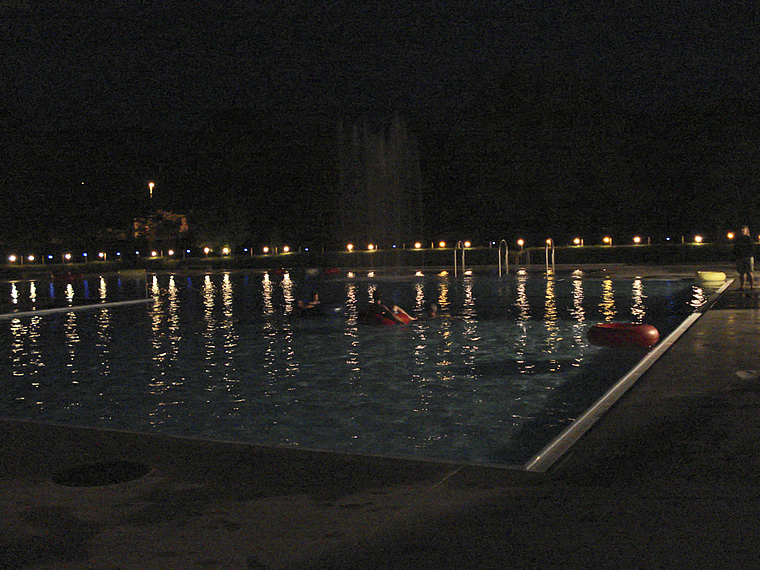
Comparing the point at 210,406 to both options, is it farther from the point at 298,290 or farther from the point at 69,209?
the point at 69,209

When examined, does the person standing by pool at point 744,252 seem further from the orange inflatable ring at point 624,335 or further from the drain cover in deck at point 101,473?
the drain cover in deck at point 101,473

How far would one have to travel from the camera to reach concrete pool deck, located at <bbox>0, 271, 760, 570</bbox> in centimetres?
454

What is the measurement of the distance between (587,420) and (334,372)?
624 centimetres

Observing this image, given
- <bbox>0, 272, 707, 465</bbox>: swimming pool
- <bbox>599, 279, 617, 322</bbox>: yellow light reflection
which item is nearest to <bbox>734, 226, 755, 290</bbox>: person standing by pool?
<bbox>0, 272, 707, 465</bbox>: swimming pool

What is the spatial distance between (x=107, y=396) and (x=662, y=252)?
173 feet

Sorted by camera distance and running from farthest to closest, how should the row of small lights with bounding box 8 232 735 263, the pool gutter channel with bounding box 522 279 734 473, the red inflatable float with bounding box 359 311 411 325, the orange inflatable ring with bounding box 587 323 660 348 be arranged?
the row of small lights with bounding box 8 232 735 263 → the red inflatable float with bounding box 359 311 411 325 → the orange inflatable ring with bounding box 587 323 660 348 → the pool gutter channel with bounding box 522 279 734 473

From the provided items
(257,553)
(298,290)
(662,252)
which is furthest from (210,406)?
(662,252)

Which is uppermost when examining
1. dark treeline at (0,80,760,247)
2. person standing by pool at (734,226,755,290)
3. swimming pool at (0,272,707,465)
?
dark treeline at (0,80,760,247)

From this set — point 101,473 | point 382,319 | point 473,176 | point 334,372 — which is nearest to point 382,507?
point 101,473

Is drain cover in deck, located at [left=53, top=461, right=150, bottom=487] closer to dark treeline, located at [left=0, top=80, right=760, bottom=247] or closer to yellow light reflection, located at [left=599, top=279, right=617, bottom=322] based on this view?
yellow light reflection, located at [left=599, top=279, right=617, bottom=322]

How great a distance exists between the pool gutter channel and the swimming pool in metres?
0.62

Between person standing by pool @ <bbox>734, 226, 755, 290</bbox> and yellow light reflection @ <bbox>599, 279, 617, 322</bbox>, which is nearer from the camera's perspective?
yellow light reflection @ <bbox>599, 279, 617, 322</bbox>

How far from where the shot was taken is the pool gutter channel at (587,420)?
6371mm

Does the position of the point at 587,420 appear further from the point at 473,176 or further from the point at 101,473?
the point at 473,176
